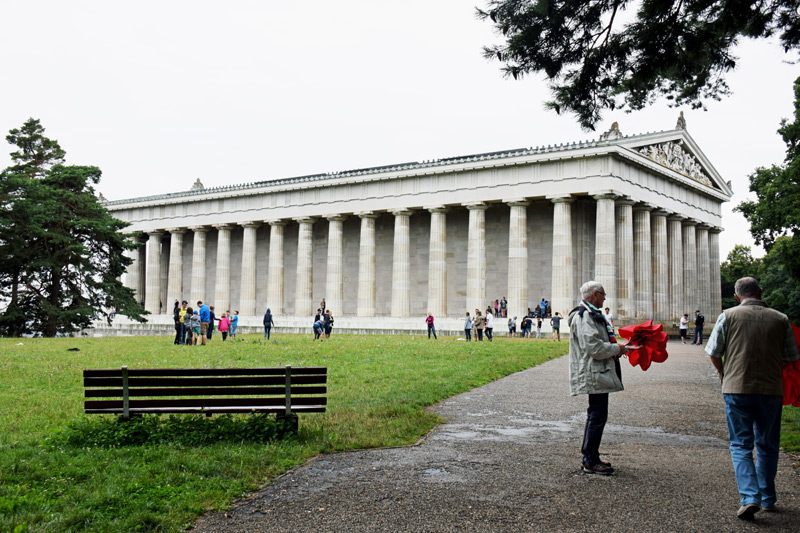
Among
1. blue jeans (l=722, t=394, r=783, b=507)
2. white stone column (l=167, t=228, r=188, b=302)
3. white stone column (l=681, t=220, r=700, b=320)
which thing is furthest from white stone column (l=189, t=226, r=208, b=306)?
blue jeans (l=722, t=394, r=783, b=507)

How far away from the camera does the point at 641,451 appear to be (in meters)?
10.2

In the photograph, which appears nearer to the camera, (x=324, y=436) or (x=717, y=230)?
(x=324, y=436)

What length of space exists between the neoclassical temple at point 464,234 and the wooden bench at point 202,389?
37208 mm

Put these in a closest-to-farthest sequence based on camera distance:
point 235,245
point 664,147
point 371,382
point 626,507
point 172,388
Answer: point 626,507, point 172,388, point 371,382, point 664,147, point 235,245

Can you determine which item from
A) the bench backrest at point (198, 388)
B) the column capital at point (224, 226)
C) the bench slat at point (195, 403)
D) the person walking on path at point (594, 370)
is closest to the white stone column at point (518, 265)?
the column capital at point (224, 226)

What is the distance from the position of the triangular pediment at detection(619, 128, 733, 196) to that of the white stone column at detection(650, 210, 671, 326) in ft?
13.0

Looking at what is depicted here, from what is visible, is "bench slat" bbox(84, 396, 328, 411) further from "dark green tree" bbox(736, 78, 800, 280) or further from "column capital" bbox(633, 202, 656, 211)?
"column capital" bbox(633, 202, 656, 211)

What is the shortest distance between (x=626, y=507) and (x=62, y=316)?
39.9 metres

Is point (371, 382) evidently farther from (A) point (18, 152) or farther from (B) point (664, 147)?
(A) point (18, 152)

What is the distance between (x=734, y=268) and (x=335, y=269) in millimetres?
49672

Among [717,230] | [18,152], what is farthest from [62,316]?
[717,230]

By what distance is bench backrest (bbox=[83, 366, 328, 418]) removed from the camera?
33.2 ft

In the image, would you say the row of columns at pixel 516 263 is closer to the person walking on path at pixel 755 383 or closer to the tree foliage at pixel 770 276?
the tree foliage at pixel 770 276

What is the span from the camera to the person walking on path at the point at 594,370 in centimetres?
865
